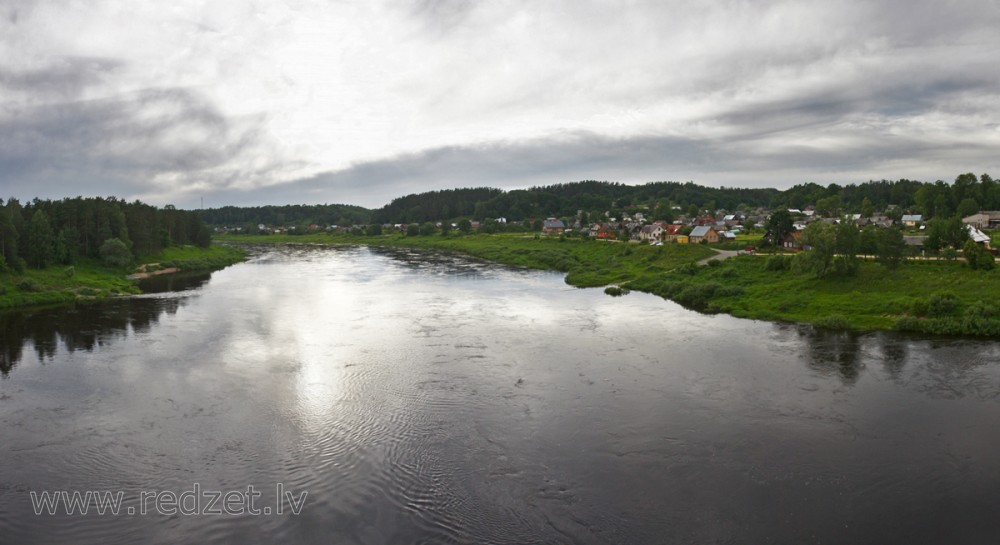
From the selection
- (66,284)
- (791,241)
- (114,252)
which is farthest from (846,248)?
(114,252)

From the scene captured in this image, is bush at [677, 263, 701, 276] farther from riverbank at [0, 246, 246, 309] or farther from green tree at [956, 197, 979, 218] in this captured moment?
green tree at [956, 197, 979, 218]

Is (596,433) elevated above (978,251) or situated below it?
below

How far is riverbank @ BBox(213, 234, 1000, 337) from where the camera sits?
31.5 metres

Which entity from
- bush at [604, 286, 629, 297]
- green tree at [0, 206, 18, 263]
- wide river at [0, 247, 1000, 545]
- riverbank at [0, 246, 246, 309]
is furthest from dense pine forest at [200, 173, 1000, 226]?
green tree at [0, 206, 18, 263]

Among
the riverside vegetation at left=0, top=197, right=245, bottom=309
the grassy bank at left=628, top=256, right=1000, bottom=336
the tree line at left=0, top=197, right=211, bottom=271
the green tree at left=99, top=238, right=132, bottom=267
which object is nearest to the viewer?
the grassy bank at left=628, top=256, right=1000, bottom=336

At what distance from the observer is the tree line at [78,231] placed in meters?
49.7

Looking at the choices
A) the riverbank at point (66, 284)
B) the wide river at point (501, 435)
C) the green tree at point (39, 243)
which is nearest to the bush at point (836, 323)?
the wide river at point (501, 435)

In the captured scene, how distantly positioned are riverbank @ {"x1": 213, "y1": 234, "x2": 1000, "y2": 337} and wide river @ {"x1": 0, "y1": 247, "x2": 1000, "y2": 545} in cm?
253

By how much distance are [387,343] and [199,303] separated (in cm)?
2264

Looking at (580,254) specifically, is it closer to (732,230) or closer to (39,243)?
(732,230)

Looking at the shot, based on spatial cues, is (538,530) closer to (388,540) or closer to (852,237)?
(388,540)

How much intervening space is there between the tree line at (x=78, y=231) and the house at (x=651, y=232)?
6919cm

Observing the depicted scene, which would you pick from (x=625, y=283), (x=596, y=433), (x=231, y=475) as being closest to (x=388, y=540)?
(x=231, y=475)

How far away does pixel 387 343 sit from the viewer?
30375mm
